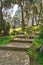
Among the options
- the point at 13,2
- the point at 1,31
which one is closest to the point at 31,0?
the point at 13,2

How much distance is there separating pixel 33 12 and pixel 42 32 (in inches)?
405

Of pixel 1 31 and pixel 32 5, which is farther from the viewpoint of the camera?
pixel 32 5

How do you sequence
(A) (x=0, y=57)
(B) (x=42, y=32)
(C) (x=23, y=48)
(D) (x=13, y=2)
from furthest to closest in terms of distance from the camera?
(D) (x=13, y=2), (B) (x=42, y=32), (C) (x=23, y=48), (A) (x=0, y=57)

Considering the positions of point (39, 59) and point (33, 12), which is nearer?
point (39, 59)

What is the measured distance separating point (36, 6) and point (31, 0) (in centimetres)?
301

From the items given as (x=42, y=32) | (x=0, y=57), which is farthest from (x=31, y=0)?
(x=0, y=57)

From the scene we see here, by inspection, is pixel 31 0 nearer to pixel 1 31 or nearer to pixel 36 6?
pixel 36 6

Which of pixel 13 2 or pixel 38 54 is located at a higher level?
pixel 13 2

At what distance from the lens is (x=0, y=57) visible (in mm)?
6824

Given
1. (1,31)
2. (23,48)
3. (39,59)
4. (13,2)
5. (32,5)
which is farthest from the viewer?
(32,5)

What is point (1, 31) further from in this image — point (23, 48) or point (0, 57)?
point (0, 57)

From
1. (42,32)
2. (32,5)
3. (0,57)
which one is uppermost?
(32,5)

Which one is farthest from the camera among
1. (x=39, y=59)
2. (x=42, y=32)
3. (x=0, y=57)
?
(x=42, y=32)

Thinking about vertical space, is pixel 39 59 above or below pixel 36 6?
below
